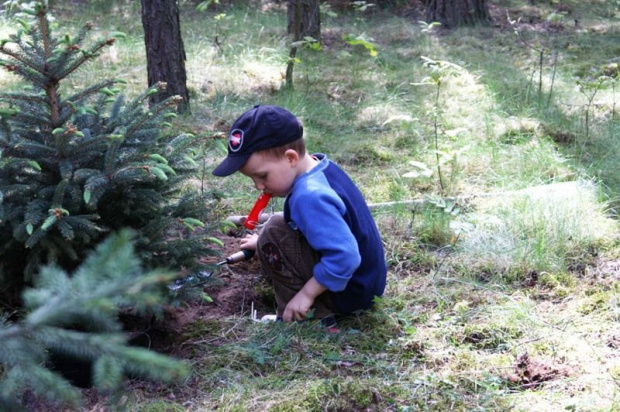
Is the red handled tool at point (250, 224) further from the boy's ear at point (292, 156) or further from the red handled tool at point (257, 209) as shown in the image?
the boy's ear at point (292, 156)

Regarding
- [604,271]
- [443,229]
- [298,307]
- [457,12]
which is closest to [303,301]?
[298,307]

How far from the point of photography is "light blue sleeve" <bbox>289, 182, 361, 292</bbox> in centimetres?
283

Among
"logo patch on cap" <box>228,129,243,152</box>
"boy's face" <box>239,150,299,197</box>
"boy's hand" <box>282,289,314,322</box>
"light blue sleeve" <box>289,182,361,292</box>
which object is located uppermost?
"logo patch on cap" <box>228,129,243,152</box>

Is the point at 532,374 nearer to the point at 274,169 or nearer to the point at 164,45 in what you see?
the point at 274,169

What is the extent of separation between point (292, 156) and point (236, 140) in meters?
0.25

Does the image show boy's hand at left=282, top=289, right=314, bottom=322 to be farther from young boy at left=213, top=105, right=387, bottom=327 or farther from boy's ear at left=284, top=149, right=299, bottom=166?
boy's ear at left=284, top=149, right=299, bottom=166

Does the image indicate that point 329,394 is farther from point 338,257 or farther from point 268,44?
point 268,44

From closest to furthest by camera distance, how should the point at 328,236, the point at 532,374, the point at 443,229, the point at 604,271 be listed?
the point at 532,374, the point at 328,236, the point at 604,271, the point at 443,229

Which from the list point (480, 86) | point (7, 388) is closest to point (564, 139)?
point (480, 86)

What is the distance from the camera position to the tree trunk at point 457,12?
9.69 meters

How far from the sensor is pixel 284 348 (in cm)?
287

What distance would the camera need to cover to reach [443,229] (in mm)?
4012

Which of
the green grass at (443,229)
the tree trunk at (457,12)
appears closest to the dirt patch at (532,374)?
the green grass at (443,229)

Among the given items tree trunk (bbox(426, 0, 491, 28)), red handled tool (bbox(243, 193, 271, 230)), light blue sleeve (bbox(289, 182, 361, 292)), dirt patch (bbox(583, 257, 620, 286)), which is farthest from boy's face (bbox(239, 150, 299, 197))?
tree trunk (bbox(426, 0, 491, 28))
